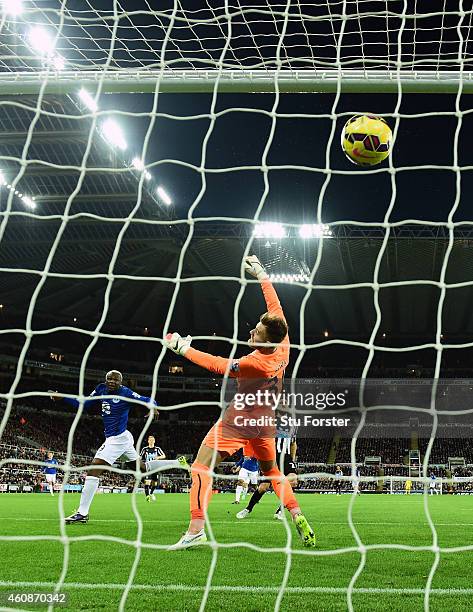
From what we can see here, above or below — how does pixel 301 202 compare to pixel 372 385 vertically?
above

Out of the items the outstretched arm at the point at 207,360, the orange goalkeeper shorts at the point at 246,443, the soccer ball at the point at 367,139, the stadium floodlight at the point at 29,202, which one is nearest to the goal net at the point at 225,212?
the stadium floodlight at the point at 29,202

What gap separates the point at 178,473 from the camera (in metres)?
28.6

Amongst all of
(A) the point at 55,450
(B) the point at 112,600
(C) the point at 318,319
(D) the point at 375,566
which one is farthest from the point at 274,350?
(C) the point at 318,319

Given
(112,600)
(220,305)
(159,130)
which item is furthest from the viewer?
(220,305)

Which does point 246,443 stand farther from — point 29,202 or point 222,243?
point 222,243

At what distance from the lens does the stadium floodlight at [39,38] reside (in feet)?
16.7

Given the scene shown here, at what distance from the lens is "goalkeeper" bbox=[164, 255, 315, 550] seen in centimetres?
430

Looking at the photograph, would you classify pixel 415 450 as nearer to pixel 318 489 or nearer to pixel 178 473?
pixel 318 489

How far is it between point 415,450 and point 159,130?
2198cm

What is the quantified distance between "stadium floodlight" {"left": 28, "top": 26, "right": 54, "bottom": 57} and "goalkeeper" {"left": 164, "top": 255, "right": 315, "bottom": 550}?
7.91 ft

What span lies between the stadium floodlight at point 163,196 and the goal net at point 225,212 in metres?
0.09

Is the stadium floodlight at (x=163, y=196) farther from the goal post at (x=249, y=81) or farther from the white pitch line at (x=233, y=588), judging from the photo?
the white pitch line at (x=233, y=588)

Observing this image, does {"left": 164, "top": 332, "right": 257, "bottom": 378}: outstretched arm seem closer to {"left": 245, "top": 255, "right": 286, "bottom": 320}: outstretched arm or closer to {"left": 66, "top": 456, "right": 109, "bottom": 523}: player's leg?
{"left": 245, "top": 255, "right": 286, "bottom": 320}: outstretched arm

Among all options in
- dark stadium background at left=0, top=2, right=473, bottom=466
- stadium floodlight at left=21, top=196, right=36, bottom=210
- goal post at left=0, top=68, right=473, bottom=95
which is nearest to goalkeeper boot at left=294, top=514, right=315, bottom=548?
goal post at left=0, top=68, right=473, bottom=95
